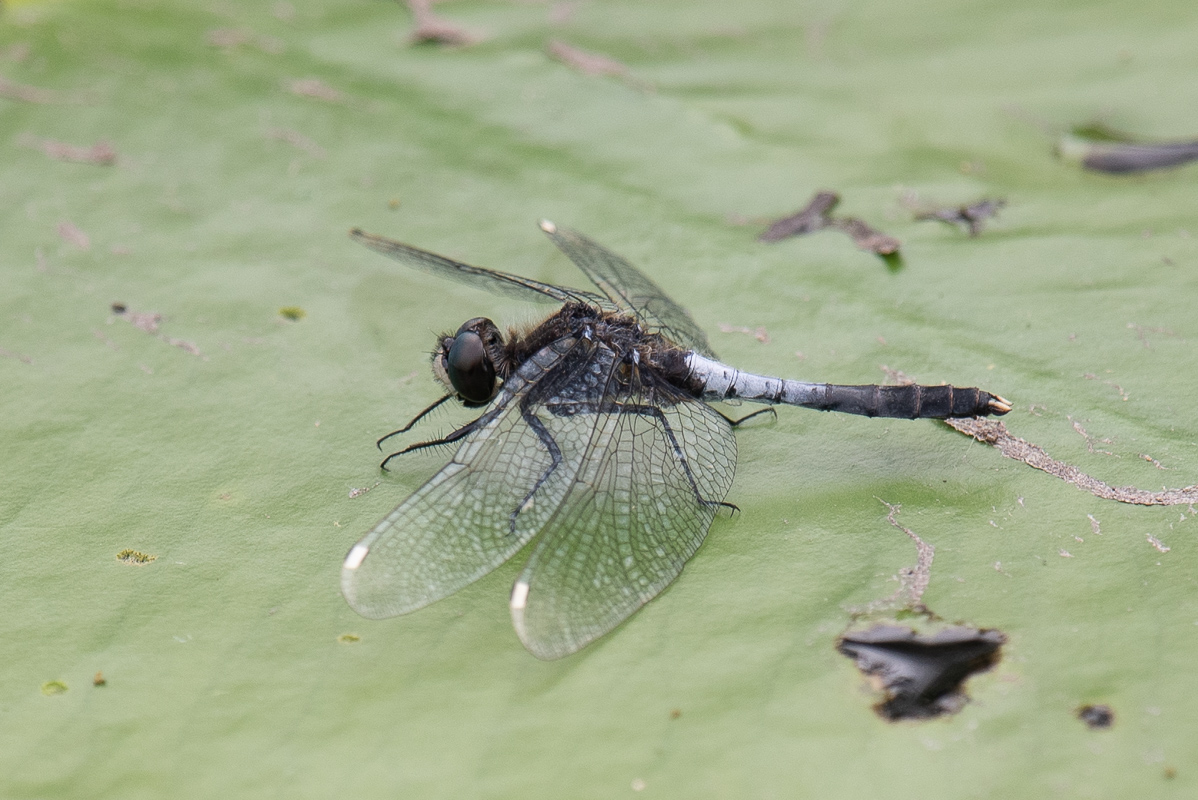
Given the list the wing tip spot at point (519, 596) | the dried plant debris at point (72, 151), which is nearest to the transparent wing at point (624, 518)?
the wing tip spot at point (519, 596)

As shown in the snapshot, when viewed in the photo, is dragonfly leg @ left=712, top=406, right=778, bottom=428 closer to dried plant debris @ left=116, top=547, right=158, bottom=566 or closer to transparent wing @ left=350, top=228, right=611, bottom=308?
transparent wing @ left=350, top=228, right=611, bottom=308

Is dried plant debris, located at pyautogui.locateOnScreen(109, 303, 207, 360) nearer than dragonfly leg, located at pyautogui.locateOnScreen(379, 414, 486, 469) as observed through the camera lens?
No

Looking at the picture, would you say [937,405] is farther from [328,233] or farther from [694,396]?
[328,233]

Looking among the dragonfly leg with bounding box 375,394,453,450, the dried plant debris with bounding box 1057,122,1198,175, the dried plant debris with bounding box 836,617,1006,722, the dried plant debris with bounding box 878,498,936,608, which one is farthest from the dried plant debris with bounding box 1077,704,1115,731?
the dried plant debris with bounding box 1057,122,1198,175

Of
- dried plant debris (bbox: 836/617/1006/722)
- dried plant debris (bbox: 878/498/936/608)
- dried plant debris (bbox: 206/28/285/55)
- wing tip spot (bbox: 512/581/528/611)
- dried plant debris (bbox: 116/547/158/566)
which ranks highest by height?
dried plant debris (bbox: 206/28/285/55)

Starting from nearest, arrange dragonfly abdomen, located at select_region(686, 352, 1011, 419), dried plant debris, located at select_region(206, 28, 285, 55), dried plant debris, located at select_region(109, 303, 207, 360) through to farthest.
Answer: dragonfly abdomen, located at select_region(686, 352, 1011, 419)
dried plant debris, located at select_region(109, 303, 207, 360)
dried plant debris, located at select_region(206, 28, 285, 55)

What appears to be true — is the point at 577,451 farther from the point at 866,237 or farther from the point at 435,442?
the point at 866,237
